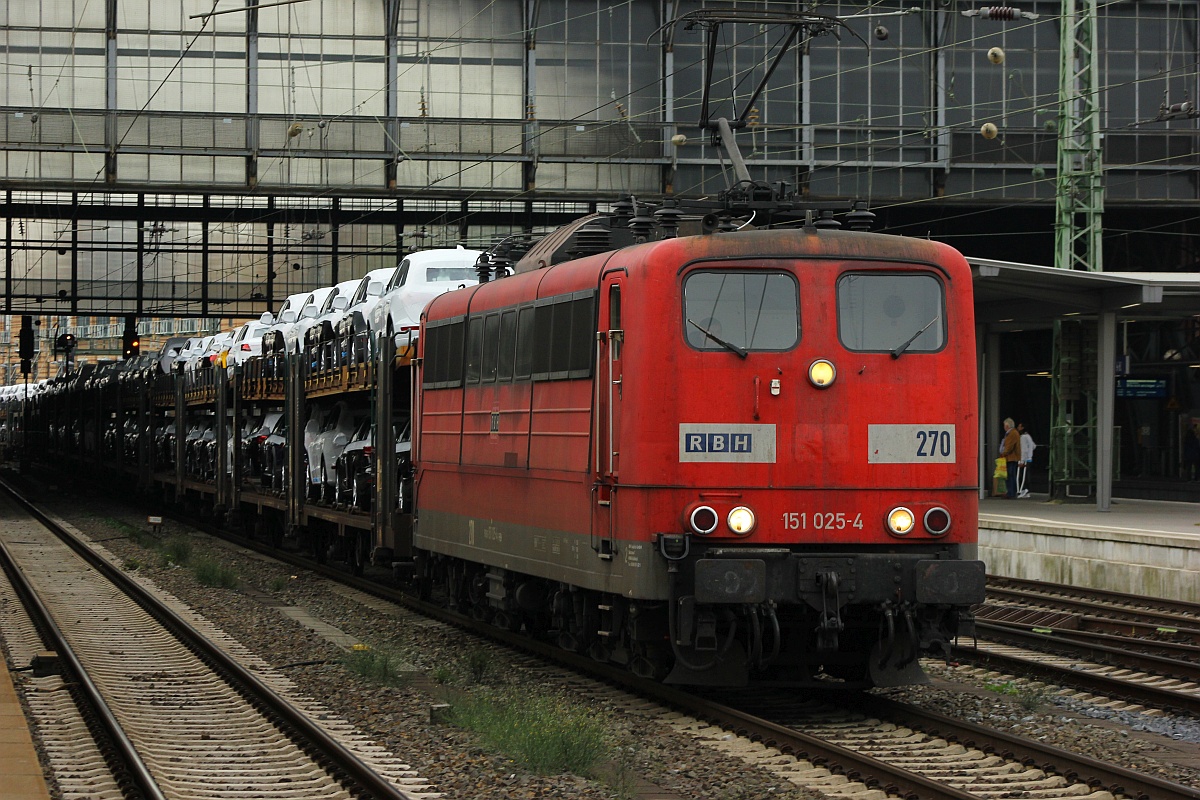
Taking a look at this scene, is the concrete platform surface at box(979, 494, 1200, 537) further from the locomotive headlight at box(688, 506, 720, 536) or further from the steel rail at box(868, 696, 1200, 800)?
the locomotive headlight at box(688, 506, 720, 536)

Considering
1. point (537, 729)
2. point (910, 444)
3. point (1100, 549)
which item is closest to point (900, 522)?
point (910, 444)

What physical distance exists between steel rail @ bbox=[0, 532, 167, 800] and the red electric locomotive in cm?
315

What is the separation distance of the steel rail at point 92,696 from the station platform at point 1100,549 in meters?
11.6

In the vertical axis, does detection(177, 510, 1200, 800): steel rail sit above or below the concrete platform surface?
below

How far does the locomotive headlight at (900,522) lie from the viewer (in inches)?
416

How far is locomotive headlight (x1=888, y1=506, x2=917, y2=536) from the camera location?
1057 centimetres

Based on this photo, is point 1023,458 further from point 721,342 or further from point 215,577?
point 721,342

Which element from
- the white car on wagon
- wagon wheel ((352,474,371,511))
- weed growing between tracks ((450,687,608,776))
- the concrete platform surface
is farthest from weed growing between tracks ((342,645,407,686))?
the concrete platform surface

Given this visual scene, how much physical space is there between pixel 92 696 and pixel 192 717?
0.78m

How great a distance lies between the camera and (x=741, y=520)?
34.2 feet

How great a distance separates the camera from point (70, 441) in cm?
5669

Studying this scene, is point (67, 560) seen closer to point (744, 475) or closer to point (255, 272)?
point (744, 475)

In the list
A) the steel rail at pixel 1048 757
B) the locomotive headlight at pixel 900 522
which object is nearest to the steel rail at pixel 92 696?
the steel rail at pixel 1048 757

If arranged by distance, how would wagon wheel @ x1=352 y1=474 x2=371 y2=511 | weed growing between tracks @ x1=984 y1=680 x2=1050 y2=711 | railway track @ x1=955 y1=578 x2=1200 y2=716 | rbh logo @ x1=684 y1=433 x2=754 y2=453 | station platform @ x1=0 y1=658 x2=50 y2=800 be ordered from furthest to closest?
wagon wheel @ x1=352 y1=474 x2=371 y2=511
railway track @ x1=955 y1=578 x2=1200 y2=716
weed growing between tracks @ x1=984 y1=680 x2=1050 y2=711
rbh logo @ x1=684 y1=433 x2=754 y2=453
station platform @ x1=0 y1=658 x2=50 y2=800
